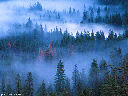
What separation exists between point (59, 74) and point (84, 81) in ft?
A: 78.3

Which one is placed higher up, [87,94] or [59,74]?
[59,74]

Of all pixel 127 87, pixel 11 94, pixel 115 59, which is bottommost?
pixel 11 94

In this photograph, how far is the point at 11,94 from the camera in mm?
102750

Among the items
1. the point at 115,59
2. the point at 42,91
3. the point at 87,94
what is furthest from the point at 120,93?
the point at 115,59

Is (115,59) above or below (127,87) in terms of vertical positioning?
above

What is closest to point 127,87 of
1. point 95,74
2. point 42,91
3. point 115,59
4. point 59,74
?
point 42,91

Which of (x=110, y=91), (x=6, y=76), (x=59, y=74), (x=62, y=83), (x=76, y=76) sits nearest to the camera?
(x=110, y=91)

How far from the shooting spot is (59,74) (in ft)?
406

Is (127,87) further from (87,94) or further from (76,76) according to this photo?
(76,76)

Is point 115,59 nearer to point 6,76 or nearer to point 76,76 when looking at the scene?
point 76,76

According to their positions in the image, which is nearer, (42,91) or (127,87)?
(127,87)

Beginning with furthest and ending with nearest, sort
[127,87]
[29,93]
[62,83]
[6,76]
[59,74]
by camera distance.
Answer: [6,76], [59,74], [62,83], [29,93], [127,87]

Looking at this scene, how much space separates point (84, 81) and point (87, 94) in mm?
51255

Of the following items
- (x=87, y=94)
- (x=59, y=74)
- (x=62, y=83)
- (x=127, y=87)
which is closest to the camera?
(x=127, y=87)
